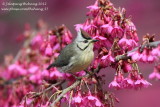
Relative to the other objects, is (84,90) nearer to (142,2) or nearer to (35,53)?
(35,53)

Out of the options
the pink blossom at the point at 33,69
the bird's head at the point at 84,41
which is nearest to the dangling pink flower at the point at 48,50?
the bird's head at the point at 84,41

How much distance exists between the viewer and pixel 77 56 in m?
2.72

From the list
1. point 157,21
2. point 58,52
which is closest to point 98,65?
point 58,52

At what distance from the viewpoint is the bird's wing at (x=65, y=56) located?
2.75 m

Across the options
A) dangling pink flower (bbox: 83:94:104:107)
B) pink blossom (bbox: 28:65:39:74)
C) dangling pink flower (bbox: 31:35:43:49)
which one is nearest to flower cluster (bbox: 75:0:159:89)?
dangling pink flower (bbox: 83:94:104:107)

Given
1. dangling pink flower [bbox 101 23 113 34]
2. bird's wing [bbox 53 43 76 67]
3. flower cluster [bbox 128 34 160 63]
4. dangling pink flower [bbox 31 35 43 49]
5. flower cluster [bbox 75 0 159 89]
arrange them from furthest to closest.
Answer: dangling pink flower [bbox 31 35 43 49], bird's wing [bbox 53 43 76 67], dangling pink flower [bbox 101 23 113 34], flower cluster [bbox 75 0 159 89], flower cluster [bbox 128 34 160 63]

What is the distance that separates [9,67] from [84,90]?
49.6 inches

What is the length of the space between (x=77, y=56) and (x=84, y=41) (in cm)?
16

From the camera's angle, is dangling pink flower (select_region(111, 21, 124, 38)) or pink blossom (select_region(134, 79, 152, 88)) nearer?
pink blossom (select_region(134, 79, 152, 88))

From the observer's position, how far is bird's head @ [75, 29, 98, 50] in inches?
99.3

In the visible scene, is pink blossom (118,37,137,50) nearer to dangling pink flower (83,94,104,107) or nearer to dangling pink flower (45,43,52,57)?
dangling pink flower (83,94,104,107)

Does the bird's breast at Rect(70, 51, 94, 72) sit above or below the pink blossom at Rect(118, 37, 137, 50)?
below

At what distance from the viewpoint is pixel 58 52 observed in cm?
298

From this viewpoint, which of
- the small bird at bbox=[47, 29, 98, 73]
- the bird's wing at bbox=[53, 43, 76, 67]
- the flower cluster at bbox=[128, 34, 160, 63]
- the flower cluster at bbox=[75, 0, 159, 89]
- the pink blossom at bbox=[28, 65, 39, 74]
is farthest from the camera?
the pink blossom at bbox=[28, 65, 39, 74]
